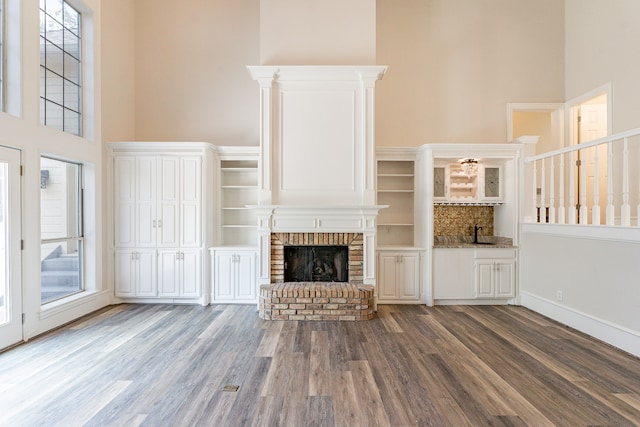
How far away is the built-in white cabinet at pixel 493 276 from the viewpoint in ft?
15.8

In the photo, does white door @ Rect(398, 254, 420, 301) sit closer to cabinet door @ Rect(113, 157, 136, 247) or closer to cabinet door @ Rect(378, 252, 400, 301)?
cabinet door @ Rect(378, 252, 400, 301)

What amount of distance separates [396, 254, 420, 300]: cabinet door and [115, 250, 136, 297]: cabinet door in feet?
13.1

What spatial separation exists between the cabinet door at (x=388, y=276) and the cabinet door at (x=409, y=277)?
7 cm

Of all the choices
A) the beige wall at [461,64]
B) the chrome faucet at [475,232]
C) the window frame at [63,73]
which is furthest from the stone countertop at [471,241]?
the window frame at [63,73]

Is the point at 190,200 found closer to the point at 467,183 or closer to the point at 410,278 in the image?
the point at 410,278

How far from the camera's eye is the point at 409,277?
4863 mm

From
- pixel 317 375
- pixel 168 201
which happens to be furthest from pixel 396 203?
pixel 168 201

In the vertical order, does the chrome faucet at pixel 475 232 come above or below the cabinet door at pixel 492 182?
below

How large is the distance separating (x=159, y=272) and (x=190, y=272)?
0.46m

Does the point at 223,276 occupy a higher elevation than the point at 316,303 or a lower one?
higher

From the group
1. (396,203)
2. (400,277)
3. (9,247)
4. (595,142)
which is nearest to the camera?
(9,247)

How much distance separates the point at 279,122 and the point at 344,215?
64.2 inches

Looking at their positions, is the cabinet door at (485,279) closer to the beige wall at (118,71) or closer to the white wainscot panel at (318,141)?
the white wainscot panel at (318,141)

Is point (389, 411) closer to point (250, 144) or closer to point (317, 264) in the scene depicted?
point (317, 264)
